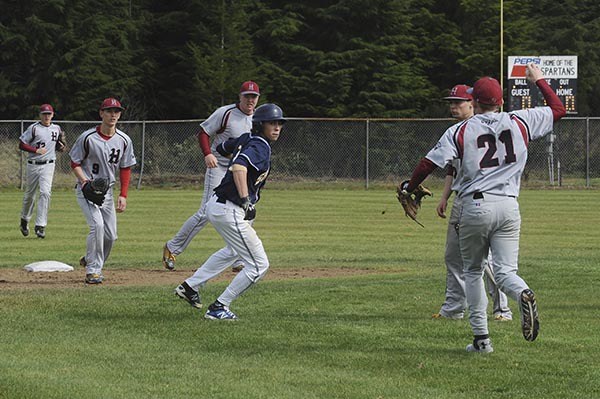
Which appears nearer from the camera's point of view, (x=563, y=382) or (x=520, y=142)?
(x=563, y=382)

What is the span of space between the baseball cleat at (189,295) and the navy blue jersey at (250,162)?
1036mm

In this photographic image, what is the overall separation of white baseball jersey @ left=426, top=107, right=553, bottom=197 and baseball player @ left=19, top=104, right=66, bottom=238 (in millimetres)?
12536

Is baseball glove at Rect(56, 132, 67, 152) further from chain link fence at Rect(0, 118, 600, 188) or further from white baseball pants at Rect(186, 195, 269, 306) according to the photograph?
chain link fence at Rect(0, 118, 600, 188)

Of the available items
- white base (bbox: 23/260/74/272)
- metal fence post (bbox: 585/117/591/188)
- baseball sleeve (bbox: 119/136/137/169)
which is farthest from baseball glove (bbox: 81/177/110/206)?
metal fence post (bbox: 585/117/591/188)

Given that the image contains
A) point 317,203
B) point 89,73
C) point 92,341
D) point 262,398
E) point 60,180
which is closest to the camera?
point 262,398

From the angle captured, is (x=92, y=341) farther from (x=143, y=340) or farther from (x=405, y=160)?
(x=405, y=160)

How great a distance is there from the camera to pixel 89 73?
46688mm

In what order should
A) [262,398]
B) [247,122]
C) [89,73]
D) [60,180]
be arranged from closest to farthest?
[262,398] < [247,122] < [60,180] < [89,73]

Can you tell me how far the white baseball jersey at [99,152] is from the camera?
1297 cm

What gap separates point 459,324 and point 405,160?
92.0ft

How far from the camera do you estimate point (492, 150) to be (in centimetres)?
818

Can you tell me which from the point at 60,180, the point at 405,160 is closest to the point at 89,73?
the point at 60,180

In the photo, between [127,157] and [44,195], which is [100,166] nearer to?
[127,157]

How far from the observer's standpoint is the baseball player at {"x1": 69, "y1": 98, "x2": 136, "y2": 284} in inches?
506
